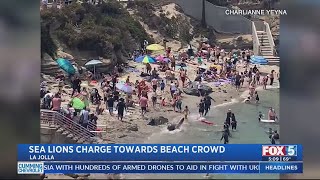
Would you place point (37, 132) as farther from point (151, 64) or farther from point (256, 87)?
point (256, 87)

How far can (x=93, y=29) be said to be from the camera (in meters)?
7.90

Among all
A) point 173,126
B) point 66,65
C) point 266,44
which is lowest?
point 173,126

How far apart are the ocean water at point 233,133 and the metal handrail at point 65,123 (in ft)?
2.12

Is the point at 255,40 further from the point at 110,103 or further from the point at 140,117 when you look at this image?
the point at 110,103

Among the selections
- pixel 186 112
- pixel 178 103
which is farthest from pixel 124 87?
pixel 186 112

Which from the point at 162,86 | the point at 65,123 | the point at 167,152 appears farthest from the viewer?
the point at 162,86

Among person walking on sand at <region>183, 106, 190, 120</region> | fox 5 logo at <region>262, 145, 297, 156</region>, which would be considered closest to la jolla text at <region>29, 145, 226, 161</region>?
person walking on sand at <region>183, 106, 190, 120</region>

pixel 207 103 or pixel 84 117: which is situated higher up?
pixel 207 103

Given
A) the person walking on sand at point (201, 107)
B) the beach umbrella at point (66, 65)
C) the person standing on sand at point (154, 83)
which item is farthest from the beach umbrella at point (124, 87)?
the person walking on sand at point (201, 107)

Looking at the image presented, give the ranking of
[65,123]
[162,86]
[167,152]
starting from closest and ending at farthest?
[167,152]
[65,123]
[162,86]

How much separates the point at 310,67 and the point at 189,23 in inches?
54.5

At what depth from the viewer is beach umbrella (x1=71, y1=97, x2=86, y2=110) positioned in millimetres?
7891

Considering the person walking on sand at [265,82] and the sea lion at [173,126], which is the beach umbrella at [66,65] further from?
the person walking on sand at [265,82]

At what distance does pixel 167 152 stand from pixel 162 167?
6.7 inches
